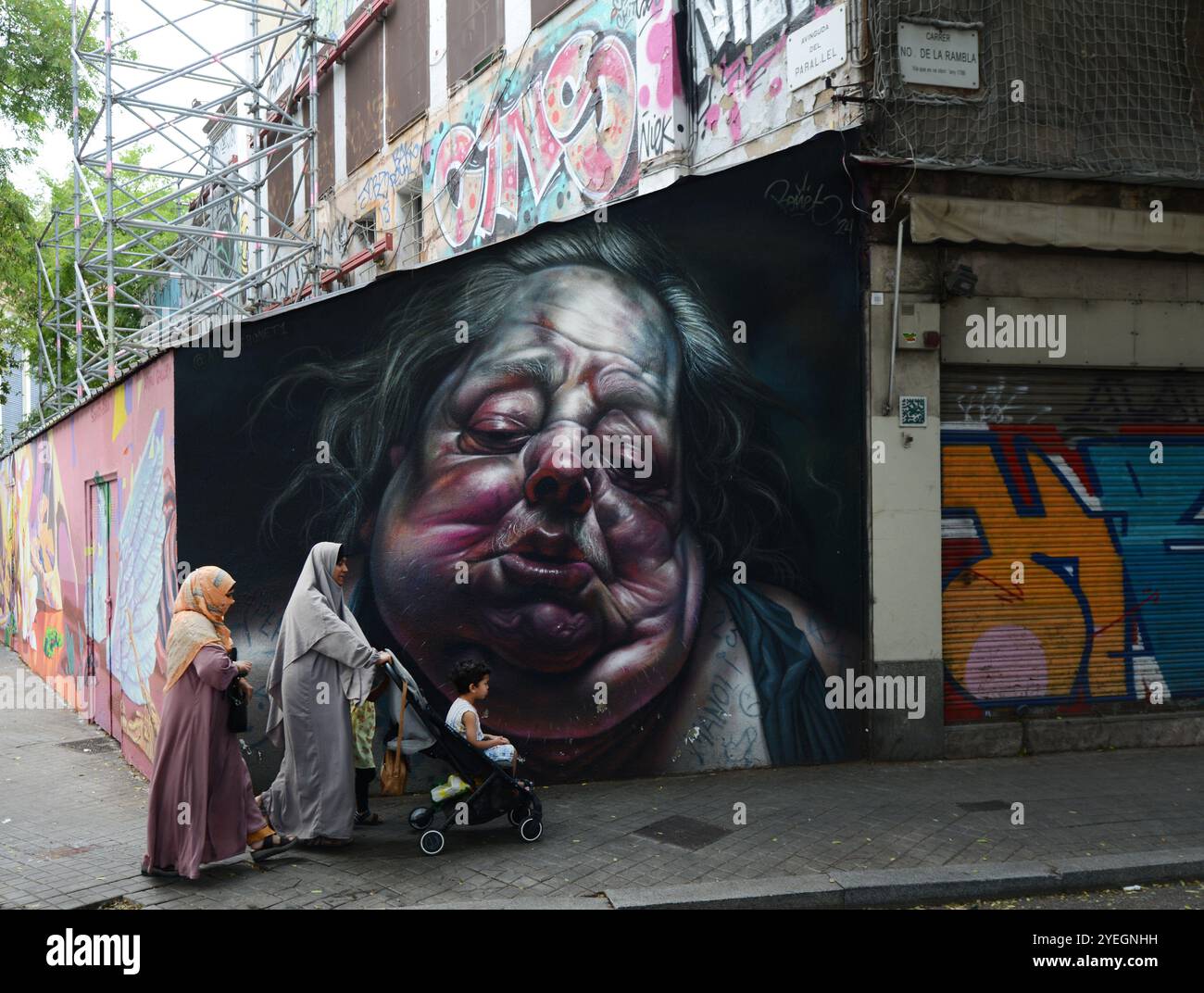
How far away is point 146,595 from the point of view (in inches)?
331

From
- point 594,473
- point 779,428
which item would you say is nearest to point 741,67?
point 779,428

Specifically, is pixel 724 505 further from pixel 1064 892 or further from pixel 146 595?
pixel 146 595

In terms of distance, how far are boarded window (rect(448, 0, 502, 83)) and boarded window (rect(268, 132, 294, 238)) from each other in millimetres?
6487

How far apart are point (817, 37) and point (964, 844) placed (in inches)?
253

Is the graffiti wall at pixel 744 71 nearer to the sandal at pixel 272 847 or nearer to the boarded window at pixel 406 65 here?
the boarded window at pixel 406 65

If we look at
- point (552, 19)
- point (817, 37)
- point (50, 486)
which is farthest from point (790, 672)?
point (50, 486)

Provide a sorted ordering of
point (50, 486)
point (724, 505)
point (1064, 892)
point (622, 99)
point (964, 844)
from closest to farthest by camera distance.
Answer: point (1064, 892) → point (964, 844) → point (724, 505) → point (622, 99) → point (50, 486)

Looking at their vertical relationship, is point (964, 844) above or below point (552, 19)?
below

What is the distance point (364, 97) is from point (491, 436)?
1088 cm

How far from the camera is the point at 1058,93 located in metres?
8.91

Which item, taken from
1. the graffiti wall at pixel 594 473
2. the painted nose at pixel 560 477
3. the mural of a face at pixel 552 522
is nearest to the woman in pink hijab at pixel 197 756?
the graffiti wall at pixel 594 473

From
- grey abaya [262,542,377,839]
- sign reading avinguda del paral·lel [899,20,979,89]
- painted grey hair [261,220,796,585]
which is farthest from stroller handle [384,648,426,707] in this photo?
sign reading avinguda del paral·lel [899,20,979,89]

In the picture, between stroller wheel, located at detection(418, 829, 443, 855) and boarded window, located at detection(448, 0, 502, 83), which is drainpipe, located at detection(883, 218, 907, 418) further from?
boarded window, located at detection(448, 0, 502, 83)

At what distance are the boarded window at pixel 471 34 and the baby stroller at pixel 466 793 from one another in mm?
9478
